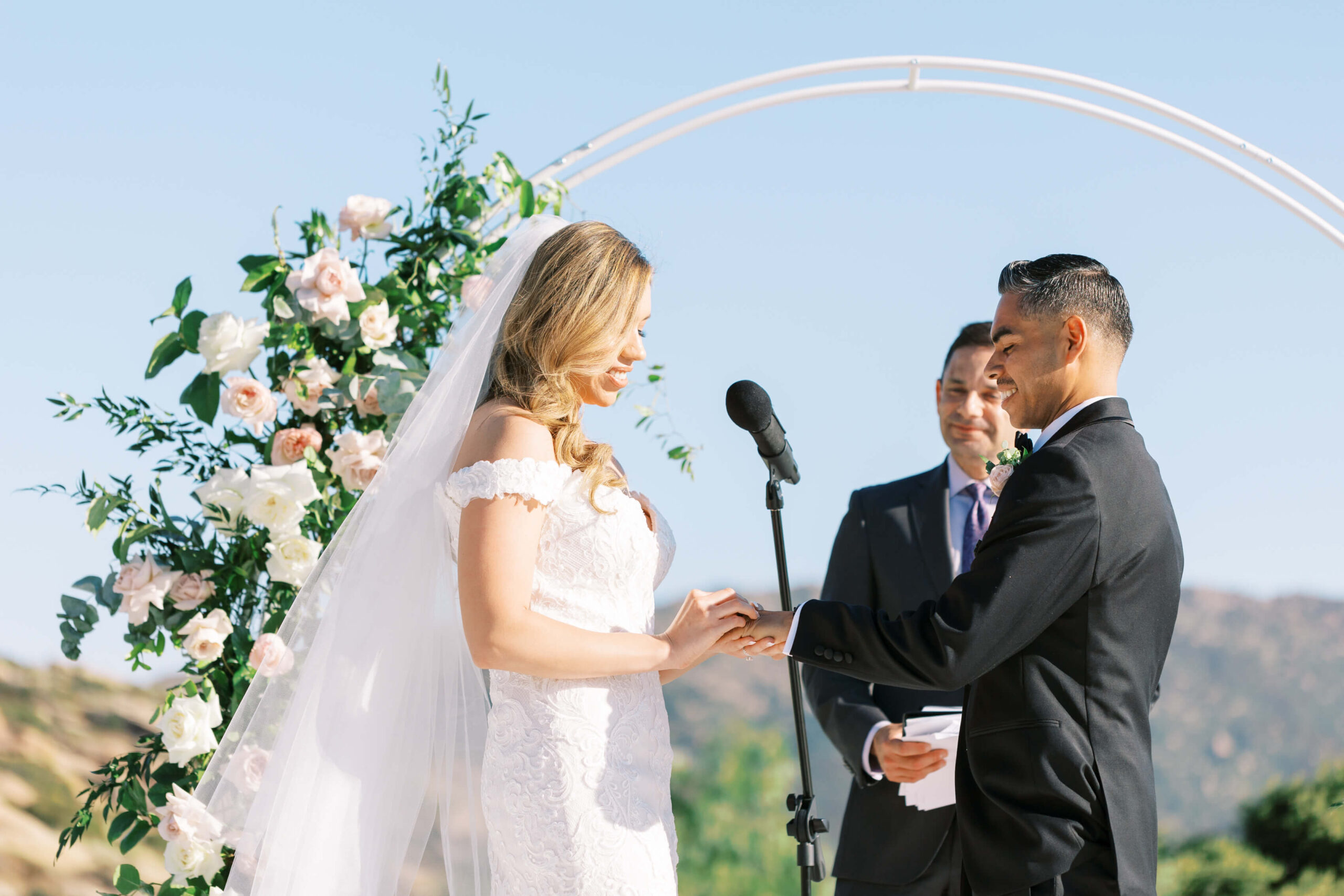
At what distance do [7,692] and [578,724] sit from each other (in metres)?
9.15

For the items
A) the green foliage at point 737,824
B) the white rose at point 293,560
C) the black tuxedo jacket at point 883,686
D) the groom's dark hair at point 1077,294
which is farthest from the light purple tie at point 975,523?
the green foliage at point 737,824

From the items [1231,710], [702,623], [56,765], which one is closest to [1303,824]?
[1231,710]

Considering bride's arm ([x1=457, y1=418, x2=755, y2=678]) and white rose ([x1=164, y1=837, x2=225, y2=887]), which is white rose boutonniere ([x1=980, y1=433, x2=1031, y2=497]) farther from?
white rose ([x1=164, y1=837, x2=225, y2=887])

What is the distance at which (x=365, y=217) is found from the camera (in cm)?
364

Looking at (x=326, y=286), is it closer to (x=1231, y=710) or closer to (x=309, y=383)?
(x=309, y=383)

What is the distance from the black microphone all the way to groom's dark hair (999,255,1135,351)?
0.72 meters

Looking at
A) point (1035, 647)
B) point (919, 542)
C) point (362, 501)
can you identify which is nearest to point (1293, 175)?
point (919, 542)

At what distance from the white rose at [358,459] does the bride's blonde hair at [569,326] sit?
69cm

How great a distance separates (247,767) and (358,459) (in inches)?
38.5

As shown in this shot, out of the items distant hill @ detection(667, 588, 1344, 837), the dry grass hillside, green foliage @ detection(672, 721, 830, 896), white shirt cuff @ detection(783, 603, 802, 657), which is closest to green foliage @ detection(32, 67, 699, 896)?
white shirt cuff @ detection(783, 603, 802, 657)

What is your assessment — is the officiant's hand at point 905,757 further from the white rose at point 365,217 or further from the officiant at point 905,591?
the white rose at point 365,217

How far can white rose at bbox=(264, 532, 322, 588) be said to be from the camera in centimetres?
336

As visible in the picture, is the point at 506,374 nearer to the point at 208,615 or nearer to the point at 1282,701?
the point at 208,615

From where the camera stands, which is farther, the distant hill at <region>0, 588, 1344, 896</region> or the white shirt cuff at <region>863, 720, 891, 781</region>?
the distant hill at <region>0, 588, 1344, 896</region>
